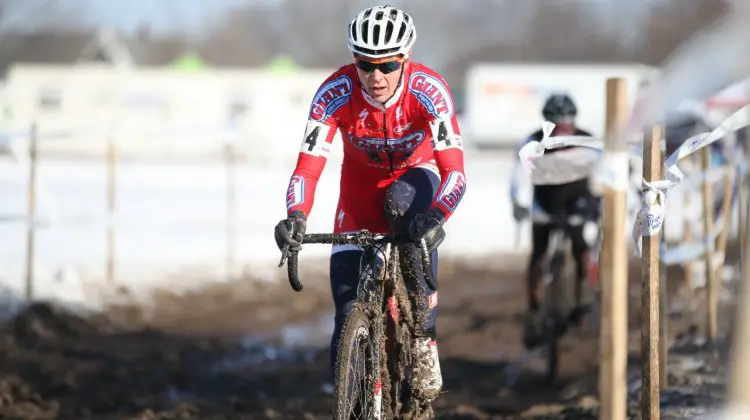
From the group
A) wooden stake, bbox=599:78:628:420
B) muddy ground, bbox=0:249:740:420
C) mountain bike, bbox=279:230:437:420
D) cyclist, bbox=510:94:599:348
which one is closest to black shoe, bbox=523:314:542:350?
cyclist, bbox=510:94:599:348

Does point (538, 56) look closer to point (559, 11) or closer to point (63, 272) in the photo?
point (559, 11)

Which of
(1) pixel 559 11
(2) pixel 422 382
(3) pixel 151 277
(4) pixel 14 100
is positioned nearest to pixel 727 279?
(3) pixel 151 277

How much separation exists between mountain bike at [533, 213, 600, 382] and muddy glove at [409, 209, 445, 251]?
370 cm

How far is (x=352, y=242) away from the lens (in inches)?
190

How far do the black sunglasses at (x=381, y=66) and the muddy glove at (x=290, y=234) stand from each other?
2.65 feet

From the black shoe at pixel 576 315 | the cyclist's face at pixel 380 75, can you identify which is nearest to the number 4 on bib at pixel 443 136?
the cyclist's face at pixel 380 75

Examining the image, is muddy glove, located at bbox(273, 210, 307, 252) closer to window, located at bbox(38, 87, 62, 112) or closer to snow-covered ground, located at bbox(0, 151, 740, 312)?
snow-covered ground, located at bbox(0, 151, 740, 312)

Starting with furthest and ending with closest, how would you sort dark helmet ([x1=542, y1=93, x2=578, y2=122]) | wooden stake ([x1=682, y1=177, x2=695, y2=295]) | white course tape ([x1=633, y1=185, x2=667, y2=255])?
1. wooden stake ([x1=682, y1=177, x2=695, y2=295])
2. dark helmet ([x1=542, y1=93, x2=578, y2=122])
3. white course tape ([x1=633, y1=185, x2=667, y2=255])

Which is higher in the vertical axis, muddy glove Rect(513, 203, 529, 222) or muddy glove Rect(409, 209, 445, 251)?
muddy glove Rect(513, 203, 529, 222)

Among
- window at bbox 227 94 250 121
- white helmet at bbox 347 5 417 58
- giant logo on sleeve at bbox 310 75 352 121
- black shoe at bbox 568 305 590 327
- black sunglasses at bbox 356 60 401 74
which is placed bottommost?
black shoe at bbox 568 305 590 327

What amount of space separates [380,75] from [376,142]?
42 cm

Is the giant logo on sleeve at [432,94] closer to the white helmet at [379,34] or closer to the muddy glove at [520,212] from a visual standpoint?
the white helmet at [379,34]

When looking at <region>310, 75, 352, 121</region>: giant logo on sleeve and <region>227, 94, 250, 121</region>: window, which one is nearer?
<region>310, 75, 352, 121</region>: giant logo on sleeve

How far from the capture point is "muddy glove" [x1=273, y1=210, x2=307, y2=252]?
15.6 ft
